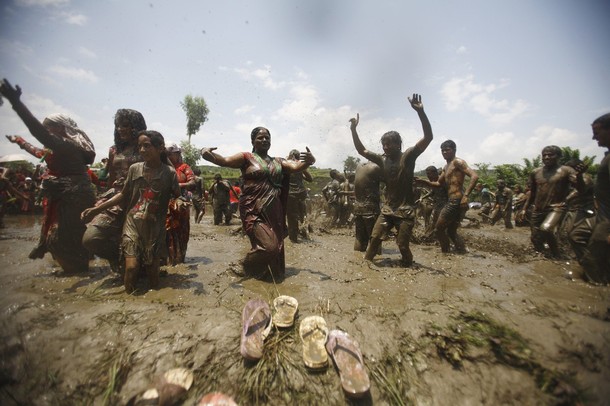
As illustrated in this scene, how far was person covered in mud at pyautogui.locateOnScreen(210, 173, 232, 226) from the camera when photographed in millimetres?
10906

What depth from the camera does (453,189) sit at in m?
5.91

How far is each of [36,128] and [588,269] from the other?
733 centimetres

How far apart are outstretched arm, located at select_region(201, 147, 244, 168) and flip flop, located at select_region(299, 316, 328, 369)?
216 centimetres

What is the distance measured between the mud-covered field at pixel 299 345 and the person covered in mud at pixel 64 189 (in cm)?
67

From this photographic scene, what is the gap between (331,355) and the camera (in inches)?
98.1

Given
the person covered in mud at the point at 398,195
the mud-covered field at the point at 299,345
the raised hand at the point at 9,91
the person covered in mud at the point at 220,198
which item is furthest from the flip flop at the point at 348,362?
the person covered in mud at the point at 220,198

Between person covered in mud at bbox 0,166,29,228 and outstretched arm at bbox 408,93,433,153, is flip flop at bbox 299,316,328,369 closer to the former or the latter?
outstretched arm at bbox 408,93,433,153

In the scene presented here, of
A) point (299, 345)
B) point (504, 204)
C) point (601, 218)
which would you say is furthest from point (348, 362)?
point (504, 204)

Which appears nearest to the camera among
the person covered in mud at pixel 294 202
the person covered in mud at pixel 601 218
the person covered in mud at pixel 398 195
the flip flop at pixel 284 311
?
the flip flop at pixel 284 311

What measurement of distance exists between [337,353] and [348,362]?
112 millimetres

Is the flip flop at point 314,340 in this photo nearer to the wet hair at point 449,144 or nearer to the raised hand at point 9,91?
the raised hand at point 9,91

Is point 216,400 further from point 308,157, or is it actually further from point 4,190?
point 4,190

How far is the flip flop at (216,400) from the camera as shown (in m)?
2.21

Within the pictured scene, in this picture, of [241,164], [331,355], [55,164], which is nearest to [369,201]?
Result: [241,164]
